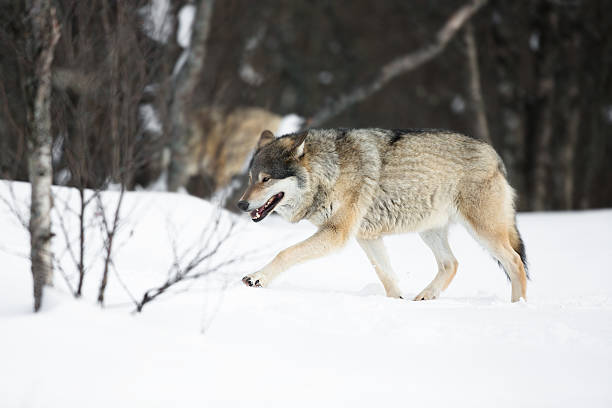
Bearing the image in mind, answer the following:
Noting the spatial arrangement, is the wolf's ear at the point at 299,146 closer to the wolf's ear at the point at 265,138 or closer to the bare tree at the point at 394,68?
the wolf's ear at the point at 265,138

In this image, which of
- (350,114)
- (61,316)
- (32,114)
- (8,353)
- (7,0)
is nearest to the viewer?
(8,353)

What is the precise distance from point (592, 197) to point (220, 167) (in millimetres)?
13065

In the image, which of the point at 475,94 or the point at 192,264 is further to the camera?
the point at 475,94

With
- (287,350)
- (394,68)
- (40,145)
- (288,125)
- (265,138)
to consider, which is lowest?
(288,125)

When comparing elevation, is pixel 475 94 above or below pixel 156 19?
below

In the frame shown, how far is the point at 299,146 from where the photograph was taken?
5258mm

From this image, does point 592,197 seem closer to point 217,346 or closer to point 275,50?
point 275,50

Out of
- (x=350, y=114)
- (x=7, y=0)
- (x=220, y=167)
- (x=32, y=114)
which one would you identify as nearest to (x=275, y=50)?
(x=350, y=114)

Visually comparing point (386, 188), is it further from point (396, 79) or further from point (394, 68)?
point (396, 79)

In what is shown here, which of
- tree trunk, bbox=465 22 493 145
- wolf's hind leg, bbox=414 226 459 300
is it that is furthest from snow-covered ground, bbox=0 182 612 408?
tree trunk, bbox=465 22 493 145

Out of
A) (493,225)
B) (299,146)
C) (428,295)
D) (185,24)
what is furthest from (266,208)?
(185,24)

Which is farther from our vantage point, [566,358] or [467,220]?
[467,220]

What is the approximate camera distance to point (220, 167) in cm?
1039

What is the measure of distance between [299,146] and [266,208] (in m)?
0.56
